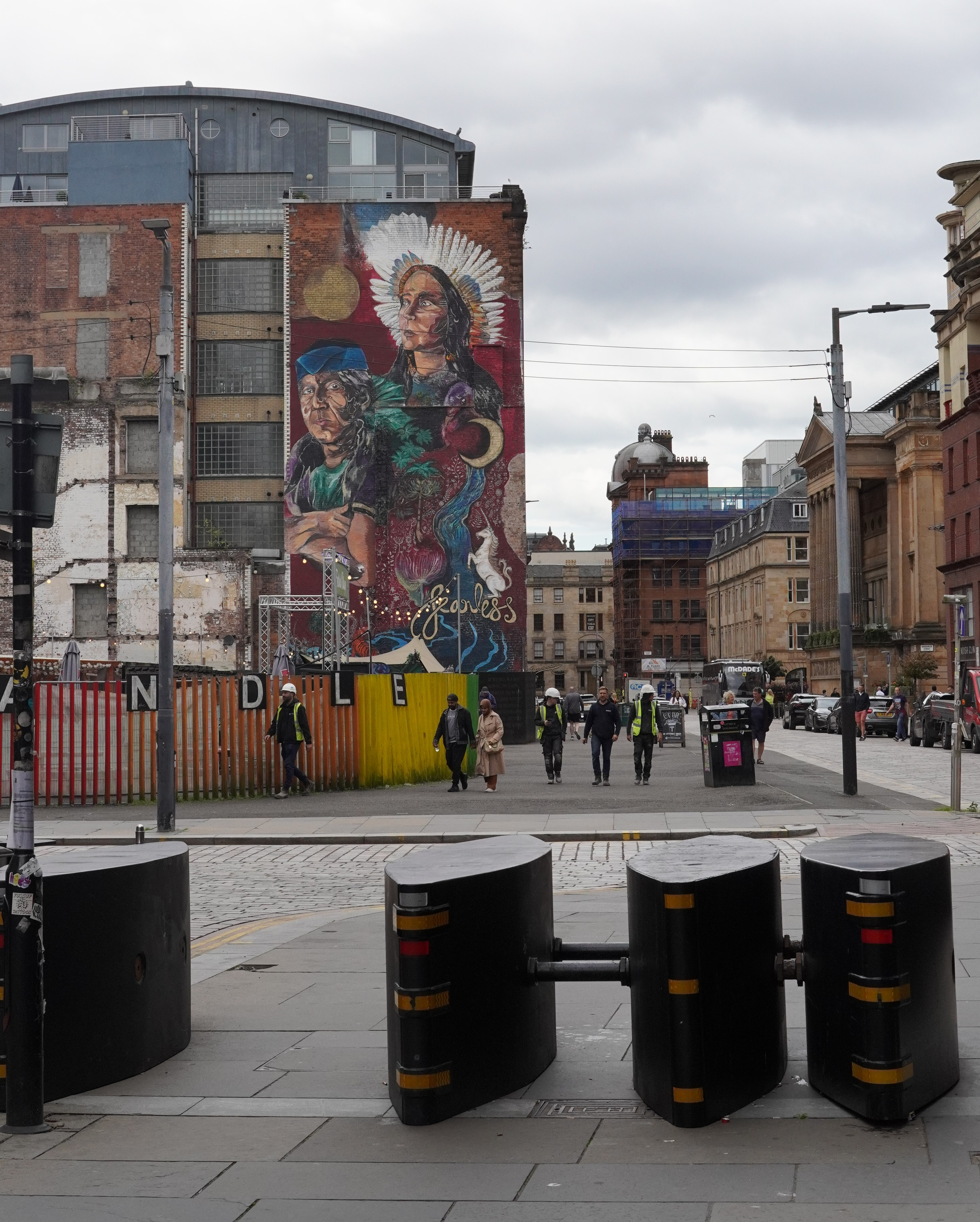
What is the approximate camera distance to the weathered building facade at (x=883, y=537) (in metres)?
91.0

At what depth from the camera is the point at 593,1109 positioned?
6.13m

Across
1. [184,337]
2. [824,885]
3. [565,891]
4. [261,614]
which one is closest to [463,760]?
[565,891]

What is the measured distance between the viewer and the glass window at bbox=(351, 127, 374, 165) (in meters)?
62.7

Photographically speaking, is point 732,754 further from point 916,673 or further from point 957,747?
point 916,673

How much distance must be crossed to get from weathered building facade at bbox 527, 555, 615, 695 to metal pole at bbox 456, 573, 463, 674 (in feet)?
324

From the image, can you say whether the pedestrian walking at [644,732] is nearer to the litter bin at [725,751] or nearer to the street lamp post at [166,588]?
the litter bin at [725,751]

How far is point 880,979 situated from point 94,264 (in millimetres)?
54817

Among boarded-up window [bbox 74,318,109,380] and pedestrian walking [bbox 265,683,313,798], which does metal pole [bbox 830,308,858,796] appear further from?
boarded-up window [bbox 74,318,109,380]

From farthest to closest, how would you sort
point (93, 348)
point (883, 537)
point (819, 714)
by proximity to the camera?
point (883, 537) < point (819, 714) < point (93, 348)

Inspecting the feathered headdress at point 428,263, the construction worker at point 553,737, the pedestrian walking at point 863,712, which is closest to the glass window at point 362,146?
the feathered headdress at point 428,263

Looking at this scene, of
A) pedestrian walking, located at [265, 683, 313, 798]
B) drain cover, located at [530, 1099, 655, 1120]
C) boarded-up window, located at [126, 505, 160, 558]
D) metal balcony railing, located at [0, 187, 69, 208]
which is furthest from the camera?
metal balcony railing, located at [0, 187, 69, 208]

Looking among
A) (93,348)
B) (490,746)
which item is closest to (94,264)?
(93,348)

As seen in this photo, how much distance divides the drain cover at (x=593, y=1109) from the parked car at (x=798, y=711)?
197 feet

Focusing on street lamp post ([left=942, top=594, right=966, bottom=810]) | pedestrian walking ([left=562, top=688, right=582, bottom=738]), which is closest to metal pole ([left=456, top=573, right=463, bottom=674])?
pedestrian walking ([left=562, top=688, right=582, bottom=738])
